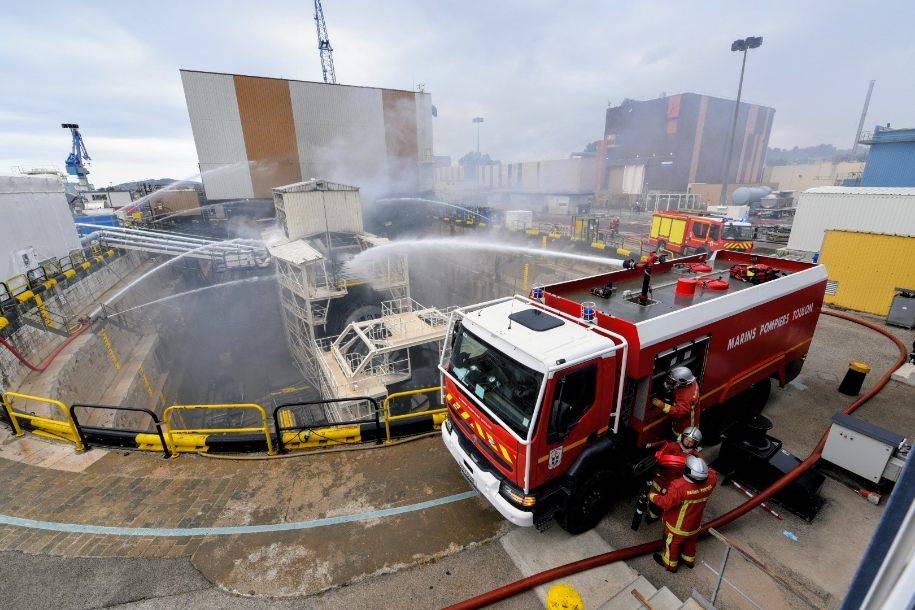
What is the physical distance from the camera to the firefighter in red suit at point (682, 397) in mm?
4953

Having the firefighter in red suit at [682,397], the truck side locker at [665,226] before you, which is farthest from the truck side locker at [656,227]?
the firefighter in red suit at [682,397]

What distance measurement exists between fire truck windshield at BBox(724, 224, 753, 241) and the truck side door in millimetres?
20835

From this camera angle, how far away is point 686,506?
4.29 meters

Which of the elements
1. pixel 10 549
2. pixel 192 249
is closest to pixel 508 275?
pixel 192 249

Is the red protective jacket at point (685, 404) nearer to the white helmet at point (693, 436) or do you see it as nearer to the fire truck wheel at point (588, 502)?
the white helmet at point (693, 436)

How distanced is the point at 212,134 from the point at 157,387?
25442mm

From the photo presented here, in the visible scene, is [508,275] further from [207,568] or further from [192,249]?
[207,568]

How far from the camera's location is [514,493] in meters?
4.60

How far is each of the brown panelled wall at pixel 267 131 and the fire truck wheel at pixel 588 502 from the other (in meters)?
38.4

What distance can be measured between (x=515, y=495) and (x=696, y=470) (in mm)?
2016

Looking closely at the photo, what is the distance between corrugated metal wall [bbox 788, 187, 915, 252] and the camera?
46.8ft

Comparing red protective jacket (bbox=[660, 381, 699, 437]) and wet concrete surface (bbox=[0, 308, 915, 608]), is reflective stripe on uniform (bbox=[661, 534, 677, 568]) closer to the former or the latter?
wet concrete surface (bbox=[0, 308, 915, 608])

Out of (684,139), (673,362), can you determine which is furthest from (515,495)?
(684,139)

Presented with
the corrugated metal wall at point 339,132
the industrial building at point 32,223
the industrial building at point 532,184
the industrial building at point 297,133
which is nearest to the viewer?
the industrial building at point 32,223
